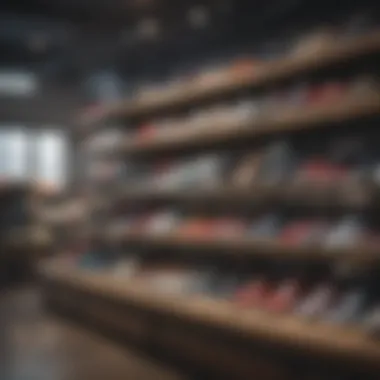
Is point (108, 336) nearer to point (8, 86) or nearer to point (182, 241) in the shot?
point (182, 241)

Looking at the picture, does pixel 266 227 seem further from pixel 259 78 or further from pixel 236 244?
pixel 259 78

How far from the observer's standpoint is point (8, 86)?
9.91 metres

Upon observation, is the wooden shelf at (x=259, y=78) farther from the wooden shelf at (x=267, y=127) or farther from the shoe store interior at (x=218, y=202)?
the wooden shelf at (x=267, y=127)

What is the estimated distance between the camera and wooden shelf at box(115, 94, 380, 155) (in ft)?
11.2

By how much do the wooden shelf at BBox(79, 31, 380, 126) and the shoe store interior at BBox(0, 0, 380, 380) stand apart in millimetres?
13

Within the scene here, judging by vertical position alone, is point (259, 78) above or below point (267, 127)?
above

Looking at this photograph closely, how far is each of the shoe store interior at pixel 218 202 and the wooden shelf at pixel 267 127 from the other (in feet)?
0.03

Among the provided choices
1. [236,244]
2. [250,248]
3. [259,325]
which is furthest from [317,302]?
[236,244]

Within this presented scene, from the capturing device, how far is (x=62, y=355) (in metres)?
4.58

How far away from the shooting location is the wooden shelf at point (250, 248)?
326 cm

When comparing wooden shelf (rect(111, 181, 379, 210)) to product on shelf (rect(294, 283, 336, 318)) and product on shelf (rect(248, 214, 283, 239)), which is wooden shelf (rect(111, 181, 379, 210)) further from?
product on shelf (rect(294, 283, 336, 318))

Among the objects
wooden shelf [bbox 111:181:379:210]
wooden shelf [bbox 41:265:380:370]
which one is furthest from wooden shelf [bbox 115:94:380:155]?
wooden shelf [bbox 41:265:380:370]

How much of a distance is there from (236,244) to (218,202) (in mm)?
635

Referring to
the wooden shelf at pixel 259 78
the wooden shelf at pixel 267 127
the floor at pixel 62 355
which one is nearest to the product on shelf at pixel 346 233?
the wooden shelf at pixel 267 127
